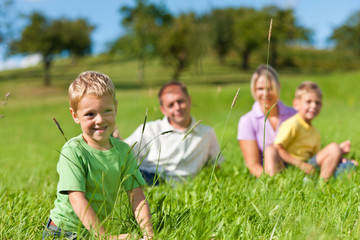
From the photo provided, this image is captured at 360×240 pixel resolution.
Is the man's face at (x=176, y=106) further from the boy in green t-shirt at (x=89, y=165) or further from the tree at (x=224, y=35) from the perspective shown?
the tree at (x=224, y=35)

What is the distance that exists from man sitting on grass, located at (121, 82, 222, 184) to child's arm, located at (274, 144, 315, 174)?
0.72 m

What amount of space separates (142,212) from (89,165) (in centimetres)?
40

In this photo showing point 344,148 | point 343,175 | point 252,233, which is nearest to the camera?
point 252,233

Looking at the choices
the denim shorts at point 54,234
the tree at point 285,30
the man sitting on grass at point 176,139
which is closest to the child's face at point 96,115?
the denim shorts at point 54,234

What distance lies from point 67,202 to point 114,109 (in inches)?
24.0

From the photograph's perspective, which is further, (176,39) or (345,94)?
(176,39)

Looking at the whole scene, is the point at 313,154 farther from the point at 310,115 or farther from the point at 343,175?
the point at 343,175

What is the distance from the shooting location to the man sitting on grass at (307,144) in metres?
4.05

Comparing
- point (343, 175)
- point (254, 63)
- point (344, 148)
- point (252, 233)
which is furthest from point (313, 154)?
point (254, 63)

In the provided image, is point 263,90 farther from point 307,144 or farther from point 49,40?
point 49,40

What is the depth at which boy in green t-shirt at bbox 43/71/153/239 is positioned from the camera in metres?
2.10

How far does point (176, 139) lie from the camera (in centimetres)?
449

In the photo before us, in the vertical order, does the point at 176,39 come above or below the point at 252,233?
above

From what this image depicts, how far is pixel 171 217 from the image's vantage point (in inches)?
90.1
